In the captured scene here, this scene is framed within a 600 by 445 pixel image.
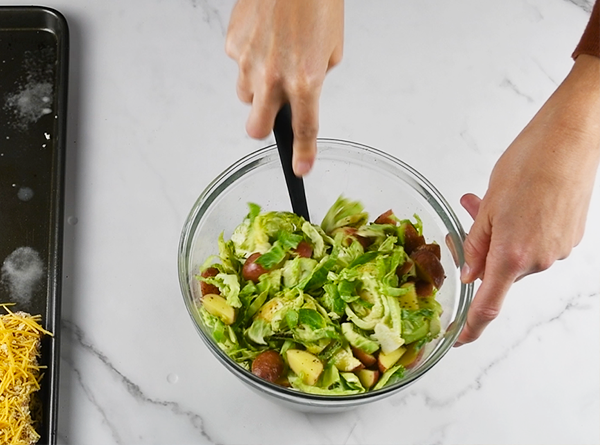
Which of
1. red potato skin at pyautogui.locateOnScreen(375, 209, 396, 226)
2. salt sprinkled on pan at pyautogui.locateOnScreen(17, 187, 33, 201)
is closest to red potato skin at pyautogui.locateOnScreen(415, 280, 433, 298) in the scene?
red potato skin at pyautogui.locateOnScreen(375, 209, 396, 226)

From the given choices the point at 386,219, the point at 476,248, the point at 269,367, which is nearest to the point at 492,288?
the point at 476,248

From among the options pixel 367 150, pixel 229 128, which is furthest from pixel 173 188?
pixel 367 150

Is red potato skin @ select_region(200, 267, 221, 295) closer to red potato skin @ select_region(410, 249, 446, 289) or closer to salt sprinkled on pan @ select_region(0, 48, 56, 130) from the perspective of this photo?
red potato skin @ select_region(410, 249, 446, 289)

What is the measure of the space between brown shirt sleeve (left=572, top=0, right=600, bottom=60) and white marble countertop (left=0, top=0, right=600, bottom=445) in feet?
1.24

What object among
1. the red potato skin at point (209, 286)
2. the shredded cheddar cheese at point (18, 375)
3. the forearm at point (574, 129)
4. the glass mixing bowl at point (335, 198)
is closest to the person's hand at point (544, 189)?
the forearm at point (574, 129)

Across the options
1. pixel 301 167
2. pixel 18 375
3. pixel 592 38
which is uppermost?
pixel 592 38

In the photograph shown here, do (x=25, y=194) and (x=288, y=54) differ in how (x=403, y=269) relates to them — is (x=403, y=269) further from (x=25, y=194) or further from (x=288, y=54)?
(x=25, y=194)

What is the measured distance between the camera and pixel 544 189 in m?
0.98

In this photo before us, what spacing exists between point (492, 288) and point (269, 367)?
0.35m

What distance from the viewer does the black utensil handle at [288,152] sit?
0.88 metres

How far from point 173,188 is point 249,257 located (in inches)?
13.4

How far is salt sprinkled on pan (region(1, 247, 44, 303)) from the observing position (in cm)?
125

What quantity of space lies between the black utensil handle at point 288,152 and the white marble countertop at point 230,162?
1.06ft

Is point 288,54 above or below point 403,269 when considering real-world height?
above
